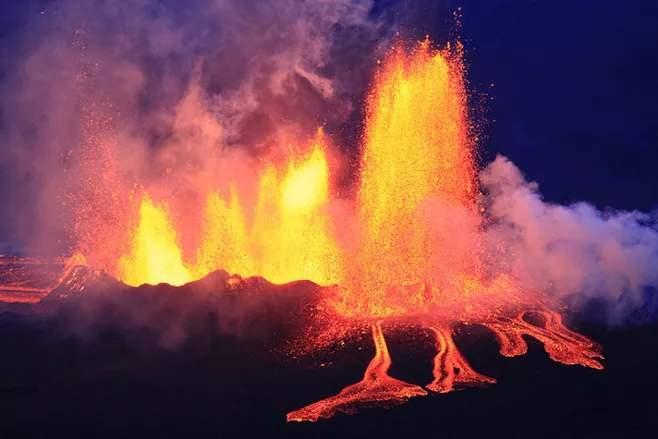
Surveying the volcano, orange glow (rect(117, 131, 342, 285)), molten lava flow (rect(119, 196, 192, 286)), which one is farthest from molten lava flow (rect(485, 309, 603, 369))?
molten lava flow (rect(119, 196, 192, 286))

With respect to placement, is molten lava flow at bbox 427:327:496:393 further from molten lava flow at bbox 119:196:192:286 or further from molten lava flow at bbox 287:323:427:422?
molten lava flow at bbox 119:196:192:286

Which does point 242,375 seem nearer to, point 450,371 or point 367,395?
point 367,395

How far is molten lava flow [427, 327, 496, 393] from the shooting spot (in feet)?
70.4

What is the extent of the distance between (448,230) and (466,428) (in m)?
23.9

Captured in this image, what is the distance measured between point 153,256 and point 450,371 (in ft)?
84.1

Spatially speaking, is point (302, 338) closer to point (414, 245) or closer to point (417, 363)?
point (417, 363)

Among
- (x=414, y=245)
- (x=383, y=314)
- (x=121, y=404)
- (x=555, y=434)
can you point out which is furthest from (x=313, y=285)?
(x=555, y=434)

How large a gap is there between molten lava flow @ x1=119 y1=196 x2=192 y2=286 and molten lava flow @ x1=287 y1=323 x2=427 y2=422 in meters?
20.5

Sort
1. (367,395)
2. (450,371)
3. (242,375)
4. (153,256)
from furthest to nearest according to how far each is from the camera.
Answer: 1. (153,256)
2. (450,371)
3. (242,375)
4. (367,395)

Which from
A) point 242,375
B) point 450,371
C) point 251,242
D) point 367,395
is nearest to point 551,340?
point 450,371

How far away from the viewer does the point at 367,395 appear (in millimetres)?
20516

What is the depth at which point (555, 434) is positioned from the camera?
17812 millimetres

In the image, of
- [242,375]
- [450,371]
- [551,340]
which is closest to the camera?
[242,375]

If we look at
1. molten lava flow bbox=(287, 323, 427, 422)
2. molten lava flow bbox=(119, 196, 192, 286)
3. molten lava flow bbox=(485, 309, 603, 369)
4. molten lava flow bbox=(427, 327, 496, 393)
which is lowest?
molten lava flow bbox=(287, 323, 427, 422)
